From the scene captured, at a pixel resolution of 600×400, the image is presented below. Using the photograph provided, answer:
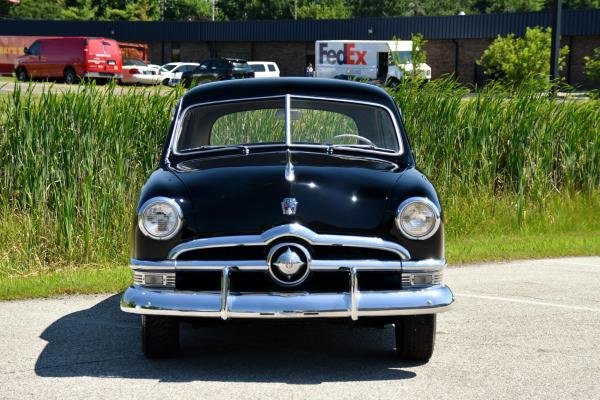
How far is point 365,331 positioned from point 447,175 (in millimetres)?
5809

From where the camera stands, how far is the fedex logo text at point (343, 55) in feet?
182

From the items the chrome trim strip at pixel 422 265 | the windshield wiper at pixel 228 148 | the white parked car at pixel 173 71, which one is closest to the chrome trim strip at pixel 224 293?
the chrome trim strip at pixel 422 265

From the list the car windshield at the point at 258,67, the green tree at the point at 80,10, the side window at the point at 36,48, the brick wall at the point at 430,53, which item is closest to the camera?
the side window at the point at 36,48

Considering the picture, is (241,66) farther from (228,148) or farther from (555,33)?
(228,148)

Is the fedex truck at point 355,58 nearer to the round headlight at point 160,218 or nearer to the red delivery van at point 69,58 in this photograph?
the red delivery van at point 69,58

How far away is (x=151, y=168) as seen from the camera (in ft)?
37.7

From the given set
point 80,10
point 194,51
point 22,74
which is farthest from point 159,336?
point 80,10

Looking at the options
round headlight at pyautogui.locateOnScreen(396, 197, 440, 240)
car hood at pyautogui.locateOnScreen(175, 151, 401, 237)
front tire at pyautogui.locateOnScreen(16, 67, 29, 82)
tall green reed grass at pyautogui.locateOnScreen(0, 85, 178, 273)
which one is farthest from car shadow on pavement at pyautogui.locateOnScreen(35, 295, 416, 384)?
front tire at pyautogui.locateOnScreen(16, 67, 29, 82)

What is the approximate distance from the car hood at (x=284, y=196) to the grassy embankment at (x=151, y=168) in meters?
3.33

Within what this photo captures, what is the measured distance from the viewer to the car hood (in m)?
6.02

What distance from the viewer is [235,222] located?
19.8 feet

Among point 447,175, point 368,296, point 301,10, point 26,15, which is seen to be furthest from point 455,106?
point 301,10

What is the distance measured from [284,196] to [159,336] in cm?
120

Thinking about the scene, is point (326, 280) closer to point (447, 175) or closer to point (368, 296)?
point (368, 296)
